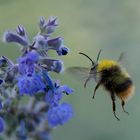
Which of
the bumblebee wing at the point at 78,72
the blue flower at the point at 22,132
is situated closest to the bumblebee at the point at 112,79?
the bumblebee wing at the point at 78,72

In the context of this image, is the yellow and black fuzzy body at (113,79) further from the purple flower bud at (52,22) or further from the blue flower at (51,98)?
the blue flower at (51,98)

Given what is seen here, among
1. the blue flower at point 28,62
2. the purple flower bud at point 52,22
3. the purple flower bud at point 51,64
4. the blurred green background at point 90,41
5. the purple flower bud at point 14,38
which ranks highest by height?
the blurred green background at point 90,41

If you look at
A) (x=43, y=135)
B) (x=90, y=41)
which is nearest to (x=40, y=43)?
(x=43, y=135)

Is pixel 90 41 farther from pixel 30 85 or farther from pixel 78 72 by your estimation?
pixel 30 85

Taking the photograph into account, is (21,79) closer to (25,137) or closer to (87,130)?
(25,137)

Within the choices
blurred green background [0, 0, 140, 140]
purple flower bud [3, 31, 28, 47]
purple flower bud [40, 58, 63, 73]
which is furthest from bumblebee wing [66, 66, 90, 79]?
blurred green background [0, 0, 140, 140]

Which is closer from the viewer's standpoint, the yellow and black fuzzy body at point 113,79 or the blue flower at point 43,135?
the blue flower at point 43,135
